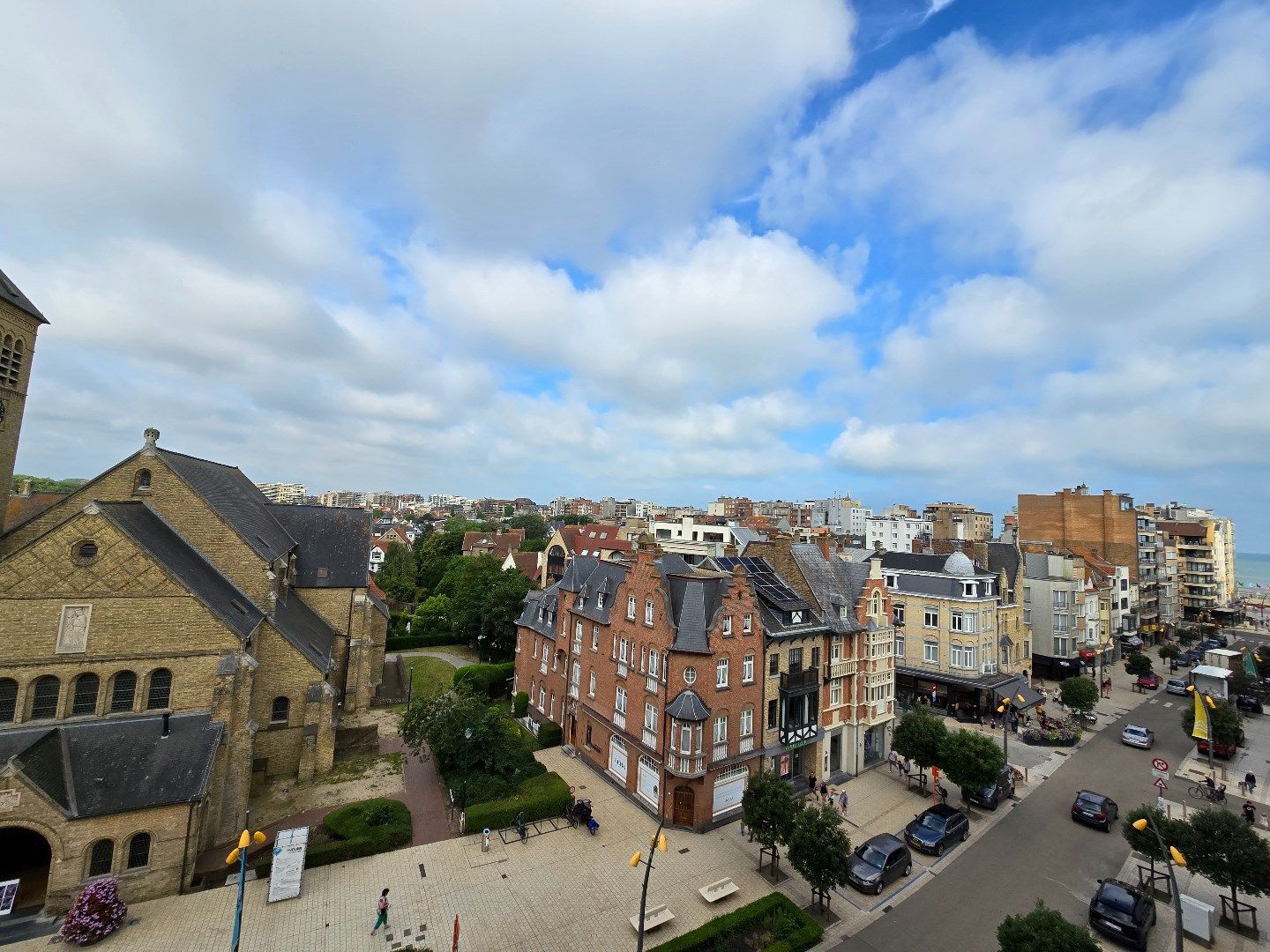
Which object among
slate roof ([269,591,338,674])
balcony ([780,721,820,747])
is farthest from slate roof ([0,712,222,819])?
balcony ([780,721,820,747])

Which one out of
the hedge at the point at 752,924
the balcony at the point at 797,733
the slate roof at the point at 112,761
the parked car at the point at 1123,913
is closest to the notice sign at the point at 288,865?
the slate roof at the point at 112,761

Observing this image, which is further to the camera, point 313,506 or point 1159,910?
point 313,506

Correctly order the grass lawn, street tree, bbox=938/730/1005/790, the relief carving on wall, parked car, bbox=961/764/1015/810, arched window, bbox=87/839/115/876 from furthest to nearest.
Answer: the grass lawn, parked car, bbox=961/764/1015/810, street tree, bbox=938/730/1005/790, the relief carving on wall, arched window, bbox=87/839/115/876

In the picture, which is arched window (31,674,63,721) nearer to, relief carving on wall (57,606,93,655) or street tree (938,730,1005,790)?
relief carving on wall (57,606,93,655)

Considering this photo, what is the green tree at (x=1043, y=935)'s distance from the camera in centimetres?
1440

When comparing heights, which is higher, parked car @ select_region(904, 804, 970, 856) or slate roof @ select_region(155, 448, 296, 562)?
slate roof @ select_region(155, 448, 296, 562)

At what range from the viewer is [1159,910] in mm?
21359

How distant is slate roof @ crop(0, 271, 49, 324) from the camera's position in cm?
2439

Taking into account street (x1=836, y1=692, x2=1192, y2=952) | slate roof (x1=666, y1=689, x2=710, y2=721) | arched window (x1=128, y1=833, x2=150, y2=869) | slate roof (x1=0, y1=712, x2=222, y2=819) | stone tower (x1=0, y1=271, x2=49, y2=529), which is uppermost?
stone tower (x1=0, y1=271, x2=49, y2=529)

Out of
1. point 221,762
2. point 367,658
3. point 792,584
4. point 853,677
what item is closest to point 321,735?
point 221,762

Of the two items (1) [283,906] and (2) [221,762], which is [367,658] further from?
(1) [283,906]

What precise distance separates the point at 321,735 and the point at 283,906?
1027 centimetres

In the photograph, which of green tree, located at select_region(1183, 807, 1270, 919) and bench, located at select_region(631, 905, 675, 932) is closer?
bench, located at select_region(631, 905, 675, 932)

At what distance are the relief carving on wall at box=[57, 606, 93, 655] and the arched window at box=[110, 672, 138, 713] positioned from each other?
173 cm
